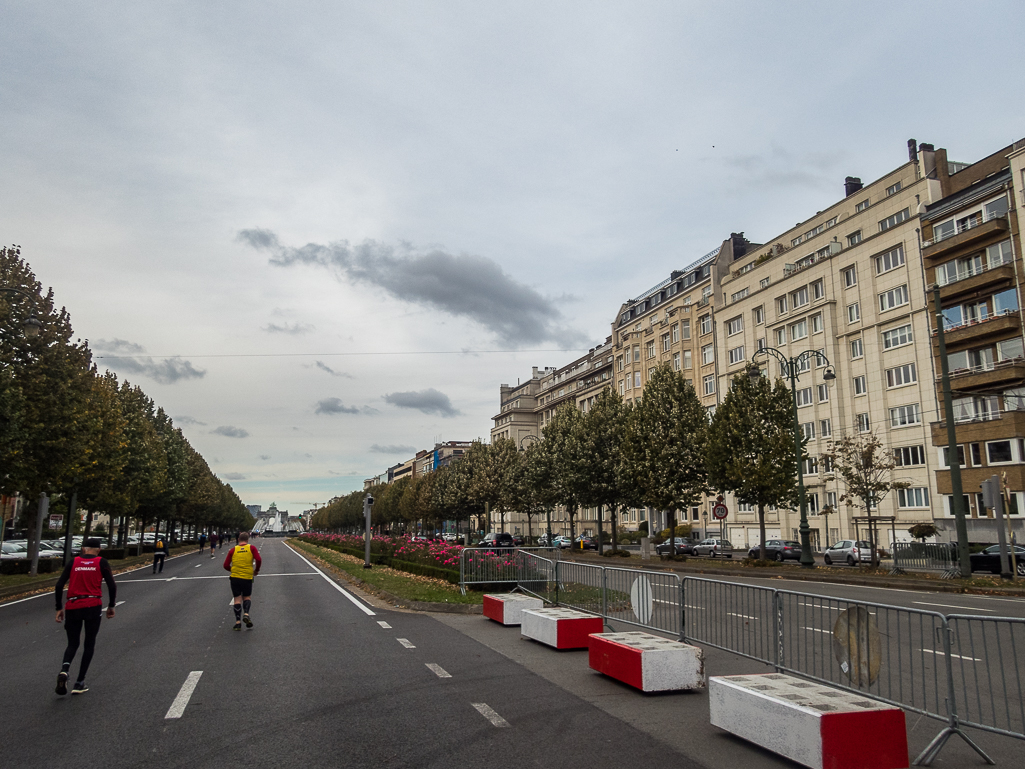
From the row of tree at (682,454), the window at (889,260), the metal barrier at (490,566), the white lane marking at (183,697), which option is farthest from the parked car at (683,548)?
the white lane marking at (183,697)

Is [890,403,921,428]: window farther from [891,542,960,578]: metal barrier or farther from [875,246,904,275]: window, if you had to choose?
[891,542,960,578]: metal barrier

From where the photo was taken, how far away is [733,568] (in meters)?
31.8

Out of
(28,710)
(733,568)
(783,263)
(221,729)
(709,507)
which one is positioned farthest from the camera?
(709,507)

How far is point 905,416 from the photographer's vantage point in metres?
45.2

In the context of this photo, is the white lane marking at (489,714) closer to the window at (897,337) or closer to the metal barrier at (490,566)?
the metal barrier at (490,566)

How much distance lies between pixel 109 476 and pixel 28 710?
1159 inches

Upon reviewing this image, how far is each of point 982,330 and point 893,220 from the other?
11.5 m

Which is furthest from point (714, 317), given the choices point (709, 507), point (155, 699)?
point (155, 699)

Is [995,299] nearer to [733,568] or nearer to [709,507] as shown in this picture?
[733,568]

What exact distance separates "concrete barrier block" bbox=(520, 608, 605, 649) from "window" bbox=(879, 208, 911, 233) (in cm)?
4423

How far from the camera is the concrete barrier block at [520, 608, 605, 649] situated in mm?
10906

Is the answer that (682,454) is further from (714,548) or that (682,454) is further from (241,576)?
(241,576)

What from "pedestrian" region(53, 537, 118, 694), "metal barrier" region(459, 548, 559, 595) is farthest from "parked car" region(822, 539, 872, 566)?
"pedestrian" region(53, 537, 118, 694)

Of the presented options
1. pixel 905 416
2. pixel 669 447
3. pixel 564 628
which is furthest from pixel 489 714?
pixel 905 416
